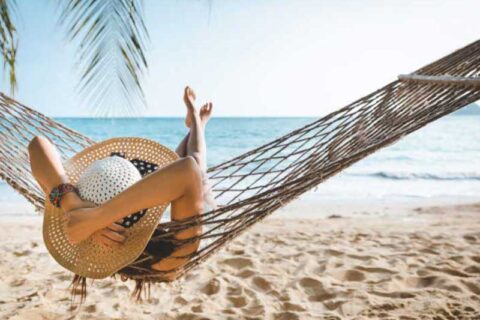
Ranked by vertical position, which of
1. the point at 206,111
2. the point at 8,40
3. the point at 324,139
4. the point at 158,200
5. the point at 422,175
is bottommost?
the point at 422,175

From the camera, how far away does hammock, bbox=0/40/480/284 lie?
1295 millimetres

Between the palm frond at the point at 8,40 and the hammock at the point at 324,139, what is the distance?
10 centimetres

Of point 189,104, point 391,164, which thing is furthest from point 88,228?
point 391,164

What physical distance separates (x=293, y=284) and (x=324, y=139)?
661 mm

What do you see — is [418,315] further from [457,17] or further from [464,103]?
[457,17]

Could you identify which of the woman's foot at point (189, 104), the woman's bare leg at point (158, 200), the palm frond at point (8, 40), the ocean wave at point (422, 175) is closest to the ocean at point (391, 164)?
the ocean wave at point (422, 175)

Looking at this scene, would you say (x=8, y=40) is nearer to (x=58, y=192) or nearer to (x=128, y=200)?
(x=58, y=192)

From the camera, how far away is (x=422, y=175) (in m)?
7.25

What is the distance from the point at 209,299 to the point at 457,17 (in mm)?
9419

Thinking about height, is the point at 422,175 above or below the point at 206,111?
below

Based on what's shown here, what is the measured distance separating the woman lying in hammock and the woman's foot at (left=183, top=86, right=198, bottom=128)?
616mm

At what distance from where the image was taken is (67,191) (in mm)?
1268

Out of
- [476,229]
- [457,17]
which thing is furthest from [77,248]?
[457,17]

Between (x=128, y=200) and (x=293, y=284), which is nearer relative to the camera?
(x=128, y=200)
